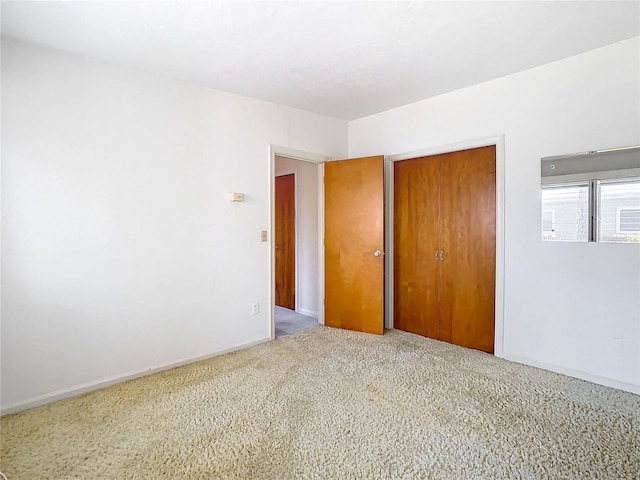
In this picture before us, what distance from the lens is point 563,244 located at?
2.75 meters

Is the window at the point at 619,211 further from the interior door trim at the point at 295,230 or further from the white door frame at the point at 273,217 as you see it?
the interior door trim at the point at 295,230

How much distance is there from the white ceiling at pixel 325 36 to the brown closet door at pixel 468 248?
0.81 m

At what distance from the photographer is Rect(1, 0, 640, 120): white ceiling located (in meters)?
2.00

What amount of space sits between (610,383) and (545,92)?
2312 millimetres

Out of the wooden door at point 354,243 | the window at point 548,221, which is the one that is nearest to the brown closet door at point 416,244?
the wooden door at point 354,243

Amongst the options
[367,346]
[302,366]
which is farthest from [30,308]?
[367,346]

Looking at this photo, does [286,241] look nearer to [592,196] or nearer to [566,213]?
[566,213]

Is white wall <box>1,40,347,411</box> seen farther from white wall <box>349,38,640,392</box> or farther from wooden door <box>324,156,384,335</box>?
white wall <box>349,38,640,392</box>

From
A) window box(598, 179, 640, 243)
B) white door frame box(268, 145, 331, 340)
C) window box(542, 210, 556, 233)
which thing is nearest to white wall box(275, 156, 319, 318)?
white door frame box(268, 145, 331, 340)

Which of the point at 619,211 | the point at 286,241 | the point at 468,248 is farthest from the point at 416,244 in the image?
the point at 286,241

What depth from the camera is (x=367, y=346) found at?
3.47 meters

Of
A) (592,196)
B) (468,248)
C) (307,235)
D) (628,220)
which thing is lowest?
(468,248)

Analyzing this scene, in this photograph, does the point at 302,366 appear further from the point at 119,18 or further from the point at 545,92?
the point at 545,92

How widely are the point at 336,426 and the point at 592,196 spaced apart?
2.51 meters
